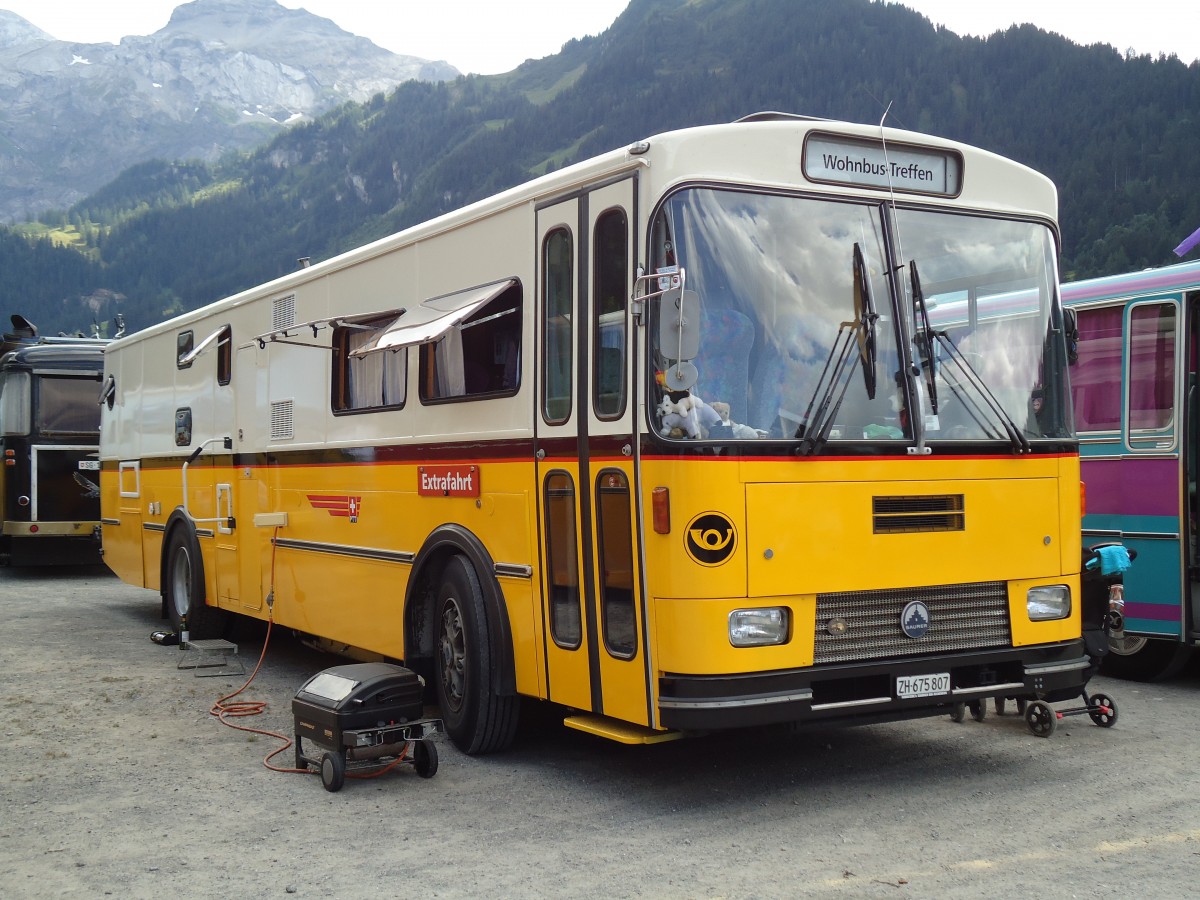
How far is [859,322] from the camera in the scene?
20.7ft

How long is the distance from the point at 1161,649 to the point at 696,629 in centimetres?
531

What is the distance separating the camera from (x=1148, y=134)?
87875mm

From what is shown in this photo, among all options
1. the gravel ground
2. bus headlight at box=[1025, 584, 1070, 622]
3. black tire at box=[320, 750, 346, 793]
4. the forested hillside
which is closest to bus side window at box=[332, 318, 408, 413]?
the gravel ground

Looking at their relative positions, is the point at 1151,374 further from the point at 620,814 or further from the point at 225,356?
the point at 225,356

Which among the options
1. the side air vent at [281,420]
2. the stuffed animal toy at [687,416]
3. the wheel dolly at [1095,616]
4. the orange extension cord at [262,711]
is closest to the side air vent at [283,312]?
the side air vent at [281,420]

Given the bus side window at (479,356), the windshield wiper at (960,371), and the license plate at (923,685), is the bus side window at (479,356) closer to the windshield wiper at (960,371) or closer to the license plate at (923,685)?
the windshield wiper at (960,371)

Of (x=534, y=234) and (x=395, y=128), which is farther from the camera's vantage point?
(x=395, y=128)

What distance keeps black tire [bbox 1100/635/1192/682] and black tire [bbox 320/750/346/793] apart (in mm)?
5682

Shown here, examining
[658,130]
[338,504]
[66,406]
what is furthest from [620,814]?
[658,130]

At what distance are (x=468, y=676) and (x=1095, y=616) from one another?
354 cm

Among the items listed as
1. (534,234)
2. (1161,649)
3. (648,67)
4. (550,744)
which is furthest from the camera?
(648,67)

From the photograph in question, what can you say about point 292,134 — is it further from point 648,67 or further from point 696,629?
point 696,629

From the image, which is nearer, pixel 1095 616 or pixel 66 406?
pixel 1095 616

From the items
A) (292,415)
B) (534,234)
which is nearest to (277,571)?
(292,415)
